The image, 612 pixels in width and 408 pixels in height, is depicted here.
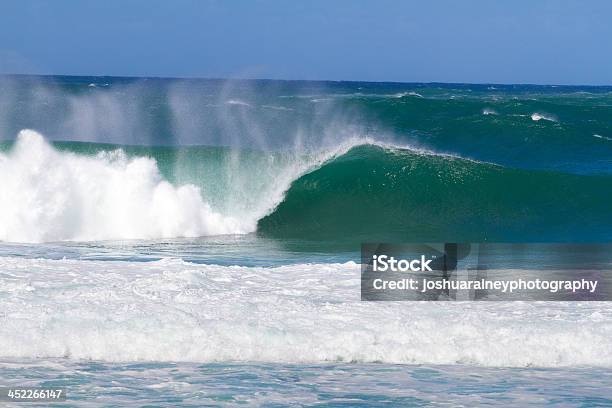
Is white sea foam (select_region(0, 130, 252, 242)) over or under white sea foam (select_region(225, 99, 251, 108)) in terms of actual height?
under

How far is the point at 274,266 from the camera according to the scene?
10516 millimetres

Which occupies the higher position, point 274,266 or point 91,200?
point 91,200

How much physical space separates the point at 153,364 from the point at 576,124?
27859mm

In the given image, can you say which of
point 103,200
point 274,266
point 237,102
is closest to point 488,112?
point 237,102

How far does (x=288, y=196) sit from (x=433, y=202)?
2.83 m

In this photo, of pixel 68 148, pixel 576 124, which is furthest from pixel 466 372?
pixel 576 124

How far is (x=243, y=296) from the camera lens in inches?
328

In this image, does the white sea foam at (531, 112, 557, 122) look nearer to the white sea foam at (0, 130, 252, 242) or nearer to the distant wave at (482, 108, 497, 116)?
the distant wave at (482, 108, 497, 116)
